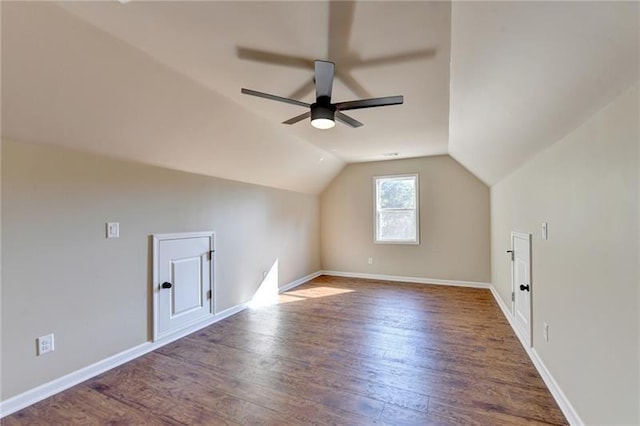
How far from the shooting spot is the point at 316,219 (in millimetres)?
6281

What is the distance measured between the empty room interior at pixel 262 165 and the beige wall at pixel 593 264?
0.05 ft

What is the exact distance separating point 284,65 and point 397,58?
0.80 metres

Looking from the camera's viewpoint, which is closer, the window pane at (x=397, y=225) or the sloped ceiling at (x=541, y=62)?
the sloped ceiling at (x=541, y=62)

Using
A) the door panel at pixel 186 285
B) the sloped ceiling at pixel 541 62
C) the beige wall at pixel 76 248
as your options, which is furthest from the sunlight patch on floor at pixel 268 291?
the sloped ceiling at pixel 541 62

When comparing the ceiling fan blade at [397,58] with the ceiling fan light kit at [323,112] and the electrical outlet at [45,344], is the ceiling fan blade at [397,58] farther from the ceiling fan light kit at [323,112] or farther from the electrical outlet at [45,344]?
the electrical outlet at [45,344]

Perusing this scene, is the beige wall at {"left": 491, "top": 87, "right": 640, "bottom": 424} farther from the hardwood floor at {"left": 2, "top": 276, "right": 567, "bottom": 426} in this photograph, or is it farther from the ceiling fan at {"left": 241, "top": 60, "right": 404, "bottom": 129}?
the ceiling fan at {"left": 241, "top": 60, "right": 404, "bottom": 129}

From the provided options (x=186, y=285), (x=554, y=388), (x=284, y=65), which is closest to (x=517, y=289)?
(x=554, y=388)

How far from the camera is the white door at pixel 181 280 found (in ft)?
9.82

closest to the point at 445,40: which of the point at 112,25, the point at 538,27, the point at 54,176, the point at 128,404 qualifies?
the point at 538,27

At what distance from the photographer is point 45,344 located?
2.17 metres

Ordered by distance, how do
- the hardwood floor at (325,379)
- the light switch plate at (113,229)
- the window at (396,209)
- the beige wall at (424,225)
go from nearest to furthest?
1. the hardwood floor at (325,379)
2. the light switch plate at (113,229)
3. the beige wall at (424,225)
4. the window at (396,209)

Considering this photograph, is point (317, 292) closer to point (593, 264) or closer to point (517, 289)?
point (517, 289)

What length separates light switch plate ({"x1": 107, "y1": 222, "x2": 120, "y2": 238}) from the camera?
8.41ft

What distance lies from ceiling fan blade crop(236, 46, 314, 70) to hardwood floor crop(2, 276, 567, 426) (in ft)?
Answer: 7.85
